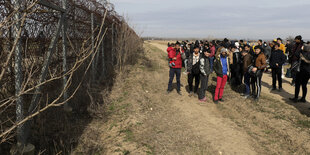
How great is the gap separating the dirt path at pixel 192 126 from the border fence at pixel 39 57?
3.49 ft

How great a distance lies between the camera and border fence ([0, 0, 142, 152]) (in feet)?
5.28

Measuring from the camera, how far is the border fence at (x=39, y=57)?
1.61m

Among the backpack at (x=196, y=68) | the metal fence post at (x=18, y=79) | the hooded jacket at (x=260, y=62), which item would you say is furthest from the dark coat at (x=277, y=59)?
the metal fence post at (x=18, y=79)

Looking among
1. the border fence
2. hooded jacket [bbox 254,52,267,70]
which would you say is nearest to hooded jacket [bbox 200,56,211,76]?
hooded jacket [bbox 254,52,267,70]

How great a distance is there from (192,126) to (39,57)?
3422 mm

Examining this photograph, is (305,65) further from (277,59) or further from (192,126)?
(192,126)

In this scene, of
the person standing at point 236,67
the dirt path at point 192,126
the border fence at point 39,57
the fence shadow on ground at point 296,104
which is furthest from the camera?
the person standing at point 236,67

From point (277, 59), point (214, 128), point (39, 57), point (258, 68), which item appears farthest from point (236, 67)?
point (39, 57)

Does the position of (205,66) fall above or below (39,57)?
below

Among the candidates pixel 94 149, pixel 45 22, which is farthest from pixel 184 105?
pixel 45 22

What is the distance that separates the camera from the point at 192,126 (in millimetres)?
4730

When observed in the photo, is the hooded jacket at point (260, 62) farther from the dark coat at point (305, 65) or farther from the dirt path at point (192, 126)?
the dirt path at point (192, 126)

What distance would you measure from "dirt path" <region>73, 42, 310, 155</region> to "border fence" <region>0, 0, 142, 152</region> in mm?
1065

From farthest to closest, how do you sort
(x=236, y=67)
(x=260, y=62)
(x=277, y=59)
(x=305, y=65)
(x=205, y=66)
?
(x=236, y=67) < (x=277, y=59) < (x=260, y=62) < (x=205, y=66) < (x=305, y=65)
